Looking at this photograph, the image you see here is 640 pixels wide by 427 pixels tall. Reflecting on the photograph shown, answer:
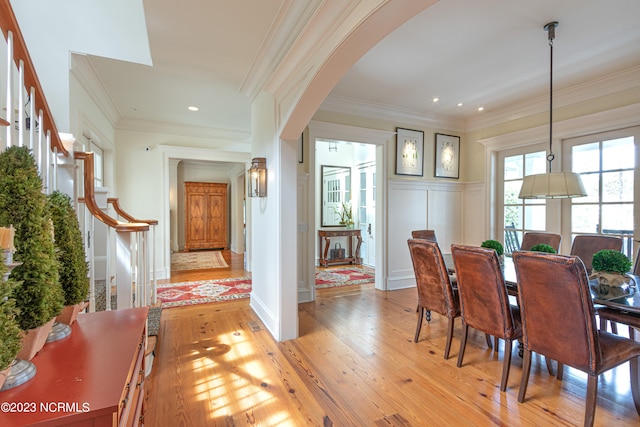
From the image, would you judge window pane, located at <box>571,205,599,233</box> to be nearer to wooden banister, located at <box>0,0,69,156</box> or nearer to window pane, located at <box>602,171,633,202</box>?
window pane, located at <box>602,171,633,202</box>

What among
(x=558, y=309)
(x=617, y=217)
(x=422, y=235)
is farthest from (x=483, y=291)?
(x=617, y=217)

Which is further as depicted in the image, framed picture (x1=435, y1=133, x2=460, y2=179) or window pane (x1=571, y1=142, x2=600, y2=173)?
framed picture (x1=435, y1=133, x2=460, y2=179)

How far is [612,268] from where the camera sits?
2.15 metres

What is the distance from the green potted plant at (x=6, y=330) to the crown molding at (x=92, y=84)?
3.30 m

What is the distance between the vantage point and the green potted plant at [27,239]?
0.86 m

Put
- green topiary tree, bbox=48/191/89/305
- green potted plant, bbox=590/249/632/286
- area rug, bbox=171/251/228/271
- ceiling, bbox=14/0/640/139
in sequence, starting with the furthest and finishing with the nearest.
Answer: area rug, bbox=171/251/228/271 → ceiling, bbox=14/0/640/139 → green potted plant, bbox=590/249/632/286 → green topiary tree, bbox=48/191/89/305

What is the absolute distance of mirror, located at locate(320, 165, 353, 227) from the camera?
6863 millimetres

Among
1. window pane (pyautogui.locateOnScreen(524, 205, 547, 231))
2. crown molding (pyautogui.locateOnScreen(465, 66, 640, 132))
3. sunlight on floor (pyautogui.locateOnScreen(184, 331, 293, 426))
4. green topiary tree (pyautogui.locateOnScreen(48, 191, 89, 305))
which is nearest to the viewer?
green topiary tree (pyautogui.locateOnScreen(48, 191, 89, 305))

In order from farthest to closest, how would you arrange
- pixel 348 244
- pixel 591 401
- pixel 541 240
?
pixel 348 244
pixel 541 240
pixel 591 401

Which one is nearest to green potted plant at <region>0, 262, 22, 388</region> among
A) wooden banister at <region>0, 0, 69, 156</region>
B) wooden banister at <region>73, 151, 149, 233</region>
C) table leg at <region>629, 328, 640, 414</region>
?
wooden banister at <region>0, 0, 69, 156</region>

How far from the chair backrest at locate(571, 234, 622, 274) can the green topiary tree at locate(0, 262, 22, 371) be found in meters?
4.03

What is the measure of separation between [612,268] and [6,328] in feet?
10.5

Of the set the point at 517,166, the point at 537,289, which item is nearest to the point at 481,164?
the point at 517,166

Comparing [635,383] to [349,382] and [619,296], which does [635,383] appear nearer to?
[619,296]
